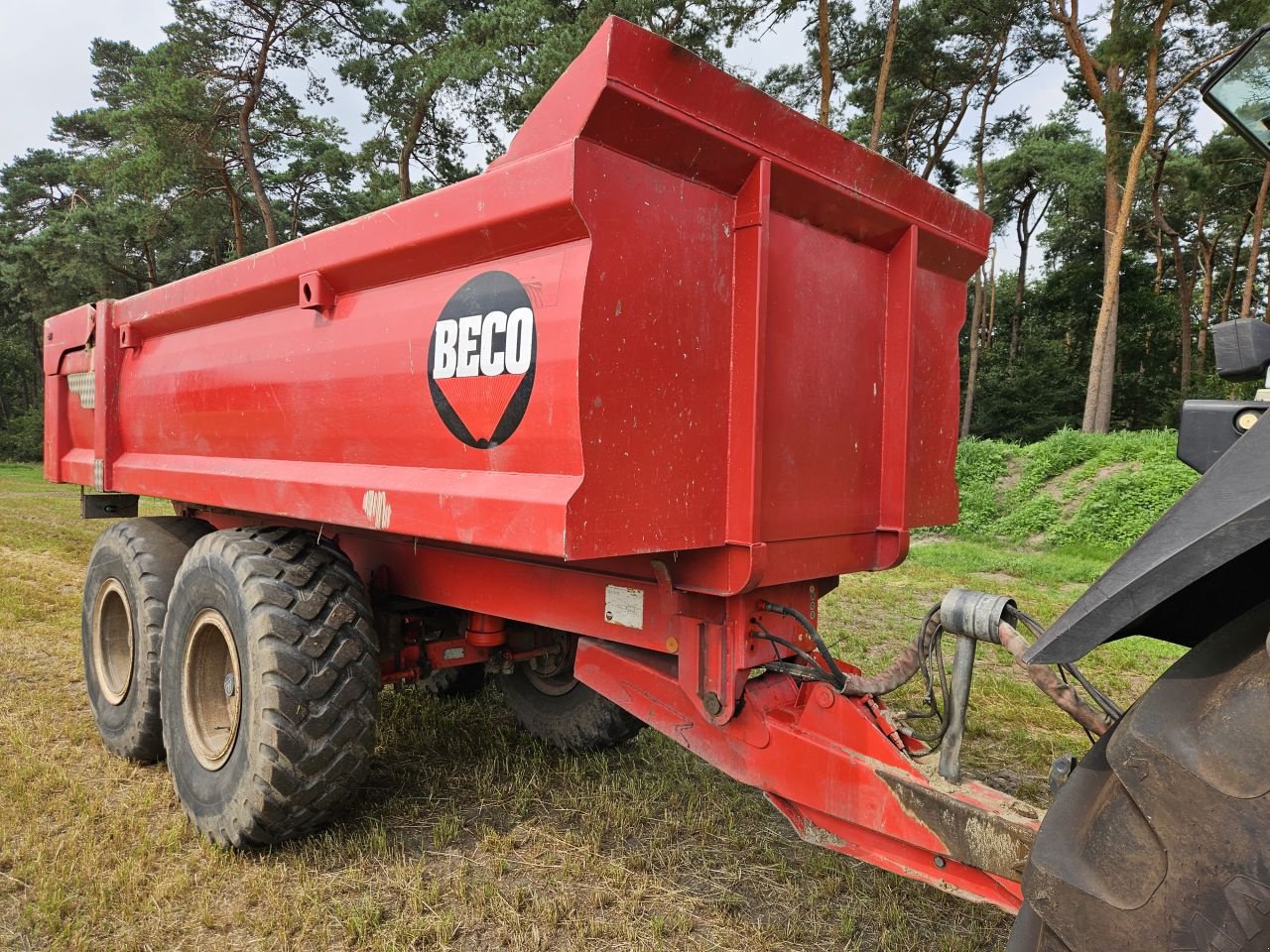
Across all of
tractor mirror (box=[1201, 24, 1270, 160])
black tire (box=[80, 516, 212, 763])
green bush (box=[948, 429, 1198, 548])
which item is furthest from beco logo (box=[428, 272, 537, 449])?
green bush (box=[948, 429, 1198, 548])

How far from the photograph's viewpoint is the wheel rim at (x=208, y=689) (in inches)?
116

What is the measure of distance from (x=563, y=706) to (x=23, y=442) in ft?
121

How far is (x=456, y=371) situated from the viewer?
2.12m

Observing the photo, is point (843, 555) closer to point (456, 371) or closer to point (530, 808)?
point (456, 371)

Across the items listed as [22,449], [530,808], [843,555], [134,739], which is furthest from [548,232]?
[22,449]

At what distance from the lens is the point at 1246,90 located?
1656 mm

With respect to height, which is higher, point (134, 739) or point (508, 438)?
point (508, 438)

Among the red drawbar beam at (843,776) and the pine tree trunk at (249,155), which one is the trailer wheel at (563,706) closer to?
the red drawbar beam at (843,776)

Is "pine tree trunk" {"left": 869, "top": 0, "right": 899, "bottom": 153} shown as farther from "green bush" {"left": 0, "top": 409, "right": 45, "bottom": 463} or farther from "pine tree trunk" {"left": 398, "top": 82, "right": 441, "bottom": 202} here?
"green bush" {"left": 0, "top": 409, "right": 45, "bottom": 463}

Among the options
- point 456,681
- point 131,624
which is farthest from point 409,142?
point 131,624

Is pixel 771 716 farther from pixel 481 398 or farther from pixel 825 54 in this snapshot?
pixel 825 54

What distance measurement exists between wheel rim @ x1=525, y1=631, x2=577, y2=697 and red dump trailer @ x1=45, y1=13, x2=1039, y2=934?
0.50ft

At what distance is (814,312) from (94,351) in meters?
3.51

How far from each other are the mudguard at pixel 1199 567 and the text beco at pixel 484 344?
4.05 ft
